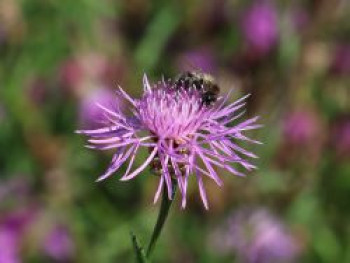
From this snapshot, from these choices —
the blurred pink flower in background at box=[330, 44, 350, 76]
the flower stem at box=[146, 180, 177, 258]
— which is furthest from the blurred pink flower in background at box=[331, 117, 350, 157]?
the flower stem at box=[146, 180, 177, 258]

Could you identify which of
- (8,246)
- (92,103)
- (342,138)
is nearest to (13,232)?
(8,246)

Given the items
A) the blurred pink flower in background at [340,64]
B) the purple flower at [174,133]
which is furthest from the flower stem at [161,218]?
the blurred pink flower in background at [340,64]

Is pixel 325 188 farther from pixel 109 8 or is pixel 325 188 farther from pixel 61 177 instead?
pixel 109 8

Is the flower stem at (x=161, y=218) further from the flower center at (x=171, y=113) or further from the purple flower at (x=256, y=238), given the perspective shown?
the purple flower at (x=256, y=238)

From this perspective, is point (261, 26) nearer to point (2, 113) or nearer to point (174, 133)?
point (2, 113)

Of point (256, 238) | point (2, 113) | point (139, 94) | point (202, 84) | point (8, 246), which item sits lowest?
point (8, 246)

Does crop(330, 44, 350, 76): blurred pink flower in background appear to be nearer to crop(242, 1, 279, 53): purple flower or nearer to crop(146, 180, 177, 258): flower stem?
crop(242, 1, 279, 53): purple flower
